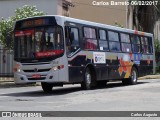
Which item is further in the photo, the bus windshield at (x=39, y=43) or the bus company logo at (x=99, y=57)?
the bus company logo at (x=99, y=57)

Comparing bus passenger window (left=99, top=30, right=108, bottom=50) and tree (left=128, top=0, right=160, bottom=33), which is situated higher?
tree (left=128, top=0, right=160, bottom=33)

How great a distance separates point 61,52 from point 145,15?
31683 millimetres

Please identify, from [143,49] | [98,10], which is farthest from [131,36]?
[98,10]

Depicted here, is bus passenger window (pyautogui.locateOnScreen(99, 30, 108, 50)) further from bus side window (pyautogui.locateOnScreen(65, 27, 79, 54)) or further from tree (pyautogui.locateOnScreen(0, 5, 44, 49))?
tree (pyautogui.locateOnScreen(0, 5, 44, 49))

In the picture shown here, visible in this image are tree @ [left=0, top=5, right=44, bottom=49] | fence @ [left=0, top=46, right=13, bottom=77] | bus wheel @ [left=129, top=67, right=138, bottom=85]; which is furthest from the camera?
fence @ [left=0, top=46, right=13, bottom=77]

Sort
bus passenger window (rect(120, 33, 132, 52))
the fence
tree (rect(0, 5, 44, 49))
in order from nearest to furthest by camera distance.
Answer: bus passenger window (rect(120, 33, 132, 52)) → tree (rect(0, 5, 44, 49)) → the fence

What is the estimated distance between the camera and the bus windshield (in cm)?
1782

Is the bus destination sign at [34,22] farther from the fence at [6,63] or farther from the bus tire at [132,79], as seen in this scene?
the fence at [6,63]

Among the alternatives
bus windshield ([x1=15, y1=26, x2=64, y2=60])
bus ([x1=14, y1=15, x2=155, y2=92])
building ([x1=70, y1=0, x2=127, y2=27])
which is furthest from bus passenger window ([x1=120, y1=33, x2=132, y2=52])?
building ([x1=70, y1=0, x2=127, y2=27])

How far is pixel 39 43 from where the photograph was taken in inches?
713

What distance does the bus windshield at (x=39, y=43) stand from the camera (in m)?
17.8

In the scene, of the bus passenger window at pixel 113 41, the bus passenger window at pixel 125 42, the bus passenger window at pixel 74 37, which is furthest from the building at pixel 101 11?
the bus passenger window at pixel 74 37

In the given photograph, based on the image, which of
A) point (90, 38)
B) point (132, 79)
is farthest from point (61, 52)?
point (132, 79)

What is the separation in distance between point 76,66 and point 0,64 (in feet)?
57.8
